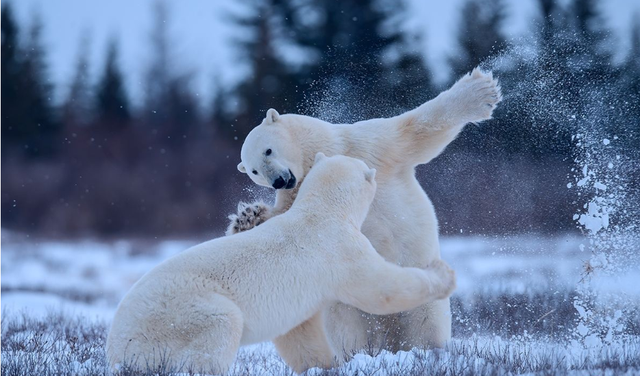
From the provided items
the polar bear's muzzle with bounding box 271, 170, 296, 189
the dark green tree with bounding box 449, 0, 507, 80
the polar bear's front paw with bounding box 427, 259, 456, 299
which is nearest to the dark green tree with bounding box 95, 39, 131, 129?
the dark green tree with bounding box 449, 0, 507, 80

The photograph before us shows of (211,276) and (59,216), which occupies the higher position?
(59,216)

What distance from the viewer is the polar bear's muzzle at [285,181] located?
13.9 ft

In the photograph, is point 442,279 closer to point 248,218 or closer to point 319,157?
point 319,157

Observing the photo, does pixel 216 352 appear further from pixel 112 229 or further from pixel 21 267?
pixel 112 229

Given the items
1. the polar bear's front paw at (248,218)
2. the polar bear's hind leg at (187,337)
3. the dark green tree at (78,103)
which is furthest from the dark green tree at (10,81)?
the polar bear's hind leg at (187,337)

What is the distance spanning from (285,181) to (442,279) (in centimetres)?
105

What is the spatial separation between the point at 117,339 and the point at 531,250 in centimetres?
873

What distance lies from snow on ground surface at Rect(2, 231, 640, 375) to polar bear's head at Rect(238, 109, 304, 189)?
101 cm

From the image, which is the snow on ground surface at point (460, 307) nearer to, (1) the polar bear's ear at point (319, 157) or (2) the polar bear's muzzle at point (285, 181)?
(2) the polar bear's muzzle at point (285, 181)

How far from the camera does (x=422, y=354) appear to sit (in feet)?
12.4

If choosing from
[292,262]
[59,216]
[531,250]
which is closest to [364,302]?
[292,262]

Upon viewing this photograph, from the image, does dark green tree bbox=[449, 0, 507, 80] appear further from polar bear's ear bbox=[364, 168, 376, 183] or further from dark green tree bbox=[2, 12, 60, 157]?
dark green tree bbox=[2, 12, 60, 157]

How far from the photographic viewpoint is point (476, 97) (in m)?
4.44

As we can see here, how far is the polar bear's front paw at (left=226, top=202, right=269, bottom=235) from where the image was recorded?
13.8ft
